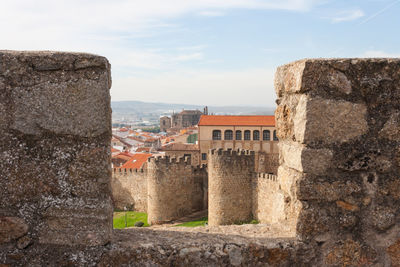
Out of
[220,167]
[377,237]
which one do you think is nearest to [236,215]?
[220,167]

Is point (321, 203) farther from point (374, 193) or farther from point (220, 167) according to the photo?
point (220, 167)

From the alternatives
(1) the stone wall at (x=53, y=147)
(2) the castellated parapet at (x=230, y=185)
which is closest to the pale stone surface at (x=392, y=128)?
(1) the stone wall at (x=53, y=147)

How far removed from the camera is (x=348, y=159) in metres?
2.39

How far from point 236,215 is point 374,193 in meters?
12.1

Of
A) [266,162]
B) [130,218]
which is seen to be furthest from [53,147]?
[266,162]

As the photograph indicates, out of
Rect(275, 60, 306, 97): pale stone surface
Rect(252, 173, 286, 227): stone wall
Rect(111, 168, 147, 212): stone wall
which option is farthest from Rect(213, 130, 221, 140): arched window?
Rect(275, 60, 306, 97): pale stone surface

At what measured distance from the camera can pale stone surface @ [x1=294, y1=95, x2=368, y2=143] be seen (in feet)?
7.69

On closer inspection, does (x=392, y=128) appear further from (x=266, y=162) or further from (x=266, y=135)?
(x=266, y=135)

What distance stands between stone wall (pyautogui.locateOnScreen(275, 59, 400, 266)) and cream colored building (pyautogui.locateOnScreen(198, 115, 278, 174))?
27.6m

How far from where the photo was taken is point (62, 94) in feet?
6.82

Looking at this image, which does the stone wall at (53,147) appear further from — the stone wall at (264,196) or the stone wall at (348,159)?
the stone wall at (264,196)

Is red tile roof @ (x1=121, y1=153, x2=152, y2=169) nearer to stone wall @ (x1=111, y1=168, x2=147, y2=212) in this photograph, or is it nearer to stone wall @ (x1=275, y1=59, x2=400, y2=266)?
stone wall @ (x1=111, y1=168, x2=147, y2=212)

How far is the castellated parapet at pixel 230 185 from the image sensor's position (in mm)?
14055

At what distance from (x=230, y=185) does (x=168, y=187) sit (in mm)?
2731
